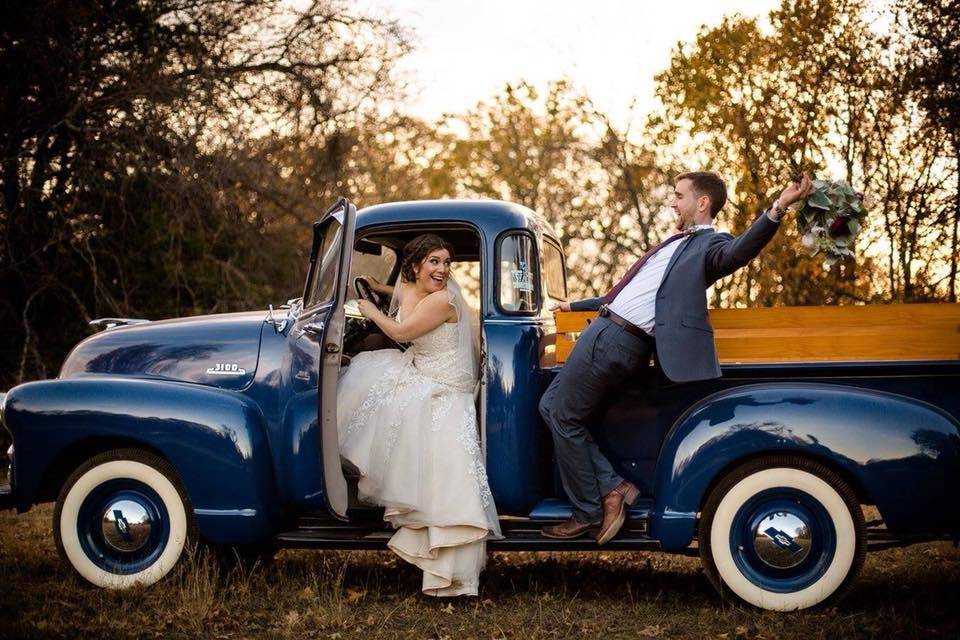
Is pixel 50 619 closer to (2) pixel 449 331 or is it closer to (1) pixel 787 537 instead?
(2) pixel 449 331

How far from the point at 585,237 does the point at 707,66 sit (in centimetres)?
899

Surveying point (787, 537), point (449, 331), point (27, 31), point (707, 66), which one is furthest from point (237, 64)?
point (787, 537)

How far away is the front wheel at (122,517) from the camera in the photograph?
4.82 m

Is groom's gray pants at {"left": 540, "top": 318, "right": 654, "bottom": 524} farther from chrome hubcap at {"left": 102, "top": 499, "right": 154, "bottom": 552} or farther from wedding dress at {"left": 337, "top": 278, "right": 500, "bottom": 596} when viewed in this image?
chrome hubcap at {"left": 102, "top": 499, "right": 154, "bottom": 552}

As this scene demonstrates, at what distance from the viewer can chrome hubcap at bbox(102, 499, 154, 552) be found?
482cm

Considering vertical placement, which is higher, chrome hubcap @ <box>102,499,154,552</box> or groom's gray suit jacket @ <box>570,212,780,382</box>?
groom's gray suit jacket @ <box>570,212,780,382</box>

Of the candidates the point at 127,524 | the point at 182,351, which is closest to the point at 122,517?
the point at 127,524

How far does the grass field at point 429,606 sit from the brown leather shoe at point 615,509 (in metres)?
0.41

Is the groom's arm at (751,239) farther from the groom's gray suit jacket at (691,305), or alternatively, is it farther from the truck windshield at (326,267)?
the truck windshield at (326,267)

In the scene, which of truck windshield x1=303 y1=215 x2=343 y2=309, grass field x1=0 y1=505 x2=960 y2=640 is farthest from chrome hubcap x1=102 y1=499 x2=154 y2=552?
truck windshield x1=303 y1=215 x2=343 y2=309

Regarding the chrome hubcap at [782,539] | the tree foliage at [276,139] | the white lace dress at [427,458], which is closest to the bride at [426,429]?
the white lace dress at [427,458]

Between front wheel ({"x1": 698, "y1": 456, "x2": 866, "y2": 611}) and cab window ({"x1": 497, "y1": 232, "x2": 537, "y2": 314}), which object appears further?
cab window ({"x1": 497, "y1": 232, "x2": 537, "y2": 314})

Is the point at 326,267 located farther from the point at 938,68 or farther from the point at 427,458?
the point at 938,68

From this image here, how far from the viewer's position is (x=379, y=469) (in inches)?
184
